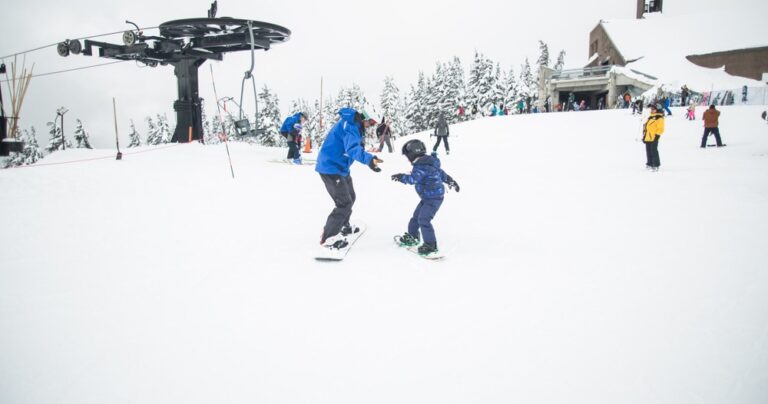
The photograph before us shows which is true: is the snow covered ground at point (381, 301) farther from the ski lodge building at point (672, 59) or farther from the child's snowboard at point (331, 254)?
the ski lodge building at point (672, 59)

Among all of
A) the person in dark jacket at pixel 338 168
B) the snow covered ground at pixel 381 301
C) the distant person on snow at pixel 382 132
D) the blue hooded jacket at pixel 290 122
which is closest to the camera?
the snow covered ground at pixel 381 301

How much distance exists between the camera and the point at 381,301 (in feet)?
10.9

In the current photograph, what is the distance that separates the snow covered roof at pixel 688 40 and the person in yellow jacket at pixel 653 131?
2765 cm

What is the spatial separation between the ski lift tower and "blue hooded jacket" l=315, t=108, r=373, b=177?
5.89 meters

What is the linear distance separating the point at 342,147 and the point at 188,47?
1099 cm

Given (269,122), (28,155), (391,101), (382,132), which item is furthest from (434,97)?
(28,155)

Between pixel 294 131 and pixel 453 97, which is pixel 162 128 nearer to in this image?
pixel 453 97

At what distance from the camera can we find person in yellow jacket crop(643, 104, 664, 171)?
9320mm

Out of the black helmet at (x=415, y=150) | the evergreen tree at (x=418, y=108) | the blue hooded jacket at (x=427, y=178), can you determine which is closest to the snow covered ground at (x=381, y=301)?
the blue hooded jacket at (x=427, y=178)

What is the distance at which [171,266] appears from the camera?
4082 mm

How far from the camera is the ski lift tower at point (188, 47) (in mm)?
10312

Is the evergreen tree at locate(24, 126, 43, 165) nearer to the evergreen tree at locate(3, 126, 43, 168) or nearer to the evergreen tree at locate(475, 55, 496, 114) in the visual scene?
the evergreen tree at locate(3, 126, 43, 168)

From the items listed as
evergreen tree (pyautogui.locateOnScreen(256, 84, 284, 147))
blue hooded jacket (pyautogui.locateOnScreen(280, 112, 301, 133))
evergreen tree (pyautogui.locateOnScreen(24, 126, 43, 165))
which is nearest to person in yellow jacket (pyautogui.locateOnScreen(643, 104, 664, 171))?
blue hooded jacket (pyautogui.locateOnScreen(280, 112, 301, 133))

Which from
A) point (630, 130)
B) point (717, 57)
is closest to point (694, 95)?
point (717, 57)
